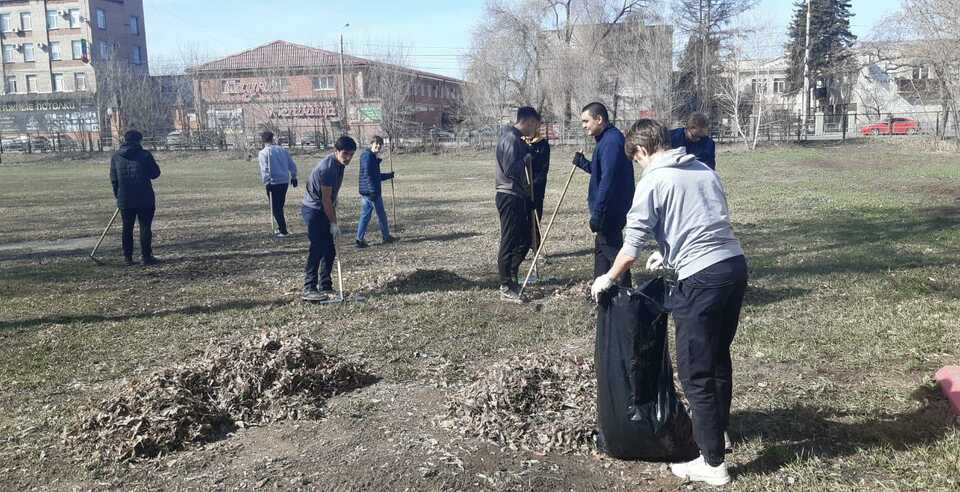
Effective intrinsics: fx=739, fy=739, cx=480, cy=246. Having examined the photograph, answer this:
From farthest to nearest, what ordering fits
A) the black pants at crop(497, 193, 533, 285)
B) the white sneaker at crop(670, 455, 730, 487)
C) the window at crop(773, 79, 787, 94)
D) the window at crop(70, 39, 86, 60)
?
the window at crop(70, 39, 86, 60) → the window at crop(773, 79, 787, 94) → the black pants at crop(497, 193, 533, 285) → the white sneaker at crop(670, 455, 730, 487)

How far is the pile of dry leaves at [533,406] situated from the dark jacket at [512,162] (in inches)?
124

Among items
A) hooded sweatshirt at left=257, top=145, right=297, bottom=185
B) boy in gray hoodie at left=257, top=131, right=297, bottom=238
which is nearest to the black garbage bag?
boy in gray hoodie at left=257, top=131, right=297, bottom=238

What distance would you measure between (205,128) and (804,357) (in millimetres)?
54761

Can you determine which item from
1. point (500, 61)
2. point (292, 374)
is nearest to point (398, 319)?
point (292, 374)

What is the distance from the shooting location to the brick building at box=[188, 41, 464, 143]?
54188 mm

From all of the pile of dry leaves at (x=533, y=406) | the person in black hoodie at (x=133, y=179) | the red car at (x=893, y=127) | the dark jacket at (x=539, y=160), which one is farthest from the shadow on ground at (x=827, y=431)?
the red car at (x=893, y=127)

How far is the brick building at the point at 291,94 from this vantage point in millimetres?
54188

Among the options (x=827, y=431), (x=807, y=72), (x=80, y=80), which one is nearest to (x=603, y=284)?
(x=827, y=431)

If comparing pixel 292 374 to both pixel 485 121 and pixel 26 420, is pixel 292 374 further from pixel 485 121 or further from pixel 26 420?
pixel 485 121

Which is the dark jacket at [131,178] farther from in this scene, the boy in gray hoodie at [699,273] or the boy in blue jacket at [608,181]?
the boy in gray hoodie at [699,273]

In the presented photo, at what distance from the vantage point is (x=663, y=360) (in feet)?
12.1

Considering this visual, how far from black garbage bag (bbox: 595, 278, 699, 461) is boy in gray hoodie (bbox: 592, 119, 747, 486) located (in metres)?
0.10

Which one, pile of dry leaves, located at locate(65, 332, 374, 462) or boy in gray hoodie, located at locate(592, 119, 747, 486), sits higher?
boy in gray hoodie, located at locate(592, 119, 747, 486)

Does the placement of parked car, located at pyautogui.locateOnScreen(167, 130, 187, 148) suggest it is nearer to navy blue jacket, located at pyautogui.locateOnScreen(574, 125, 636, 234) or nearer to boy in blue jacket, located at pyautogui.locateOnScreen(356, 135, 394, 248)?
boy in blue jacket, located at pyautogui.locateOnScreen(356, 135, 394, 248)
